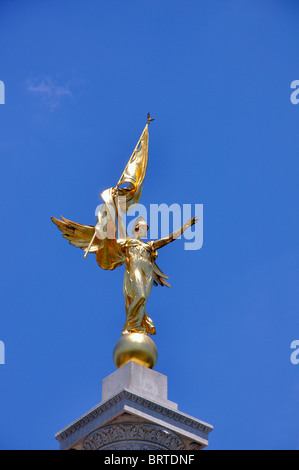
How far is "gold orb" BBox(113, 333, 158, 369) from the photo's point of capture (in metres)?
24.8

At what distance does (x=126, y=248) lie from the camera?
2728 cm

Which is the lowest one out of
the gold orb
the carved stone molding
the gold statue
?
the carved stone molding

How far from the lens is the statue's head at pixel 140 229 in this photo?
91.9 feet

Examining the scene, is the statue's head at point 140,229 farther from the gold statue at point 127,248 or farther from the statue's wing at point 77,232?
the statue's wing at point 77,232

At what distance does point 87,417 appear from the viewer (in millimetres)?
23781

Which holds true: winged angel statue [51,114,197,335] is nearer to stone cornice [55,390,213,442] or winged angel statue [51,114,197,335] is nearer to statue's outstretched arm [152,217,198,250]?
statue's outstretched arm [152,217,198,250]

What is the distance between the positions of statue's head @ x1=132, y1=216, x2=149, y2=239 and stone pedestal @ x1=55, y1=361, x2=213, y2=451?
4786 millimetres

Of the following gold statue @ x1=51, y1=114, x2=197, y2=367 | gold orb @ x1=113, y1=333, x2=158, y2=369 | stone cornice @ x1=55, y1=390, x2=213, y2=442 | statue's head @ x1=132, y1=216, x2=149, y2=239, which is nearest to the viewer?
stone cornice @ x1=55, y1=390, x2=213, y2=442

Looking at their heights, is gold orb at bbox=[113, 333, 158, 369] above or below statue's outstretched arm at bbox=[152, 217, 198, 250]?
below

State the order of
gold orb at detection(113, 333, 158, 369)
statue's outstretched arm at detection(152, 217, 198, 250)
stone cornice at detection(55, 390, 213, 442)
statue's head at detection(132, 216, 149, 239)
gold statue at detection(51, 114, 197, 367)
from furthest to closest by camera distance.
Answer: statue's head at detection(132, 216, 149, 239)
statue's outstretched arm at detection(152, 217, 198, 250)
gold statue at detection(51, 114, 197, 367)
gold orb at detection(113, 333, 158, 369)
stone cornice at detection(55, 390, 213, 442)

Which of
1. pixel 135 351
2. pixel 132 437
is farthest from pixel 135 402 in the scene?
pixel 135 351

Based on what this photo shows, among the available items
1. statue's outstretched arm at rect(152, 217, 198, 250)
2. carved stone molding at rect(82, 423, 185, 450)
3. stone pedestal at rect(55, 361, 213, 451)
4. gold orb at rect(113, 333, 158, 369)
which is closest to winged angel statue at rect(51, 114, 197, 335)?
statue's outstretched arm at rect(152, 217, 198, 250)
